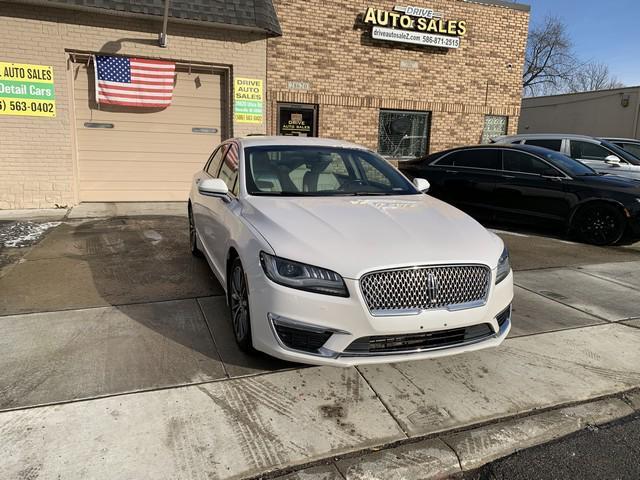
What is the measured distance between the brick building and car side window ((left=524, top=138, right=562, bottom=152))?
238 centimetres

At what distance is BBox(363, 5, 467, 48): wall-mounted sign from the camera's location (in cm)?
1147

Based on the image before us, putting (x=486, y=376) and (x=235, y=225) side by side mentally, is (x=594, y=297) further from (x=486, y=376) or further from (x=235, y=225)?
(x=235, y=225)

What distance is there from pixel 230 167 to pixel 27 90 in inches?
259

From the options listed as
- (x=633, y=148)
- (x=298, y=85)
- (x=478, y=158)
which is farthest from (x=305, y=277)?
(x=633, y=148)

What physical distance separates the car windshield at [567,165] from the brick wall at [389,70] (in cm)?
443

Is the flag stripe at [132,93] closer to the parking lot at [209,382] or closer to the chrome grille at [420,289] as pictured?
the parking lot at [209,382]

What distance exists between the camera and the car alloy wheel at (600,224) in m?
7.70

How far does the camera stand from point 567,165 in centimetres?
834

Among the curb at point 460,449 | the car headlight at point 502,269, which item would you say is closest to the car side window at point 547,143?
the car headlight at point 502,269

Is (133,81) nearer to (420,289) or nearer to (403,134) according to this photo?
(403,134)

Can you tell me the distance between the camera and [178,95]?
10523mm

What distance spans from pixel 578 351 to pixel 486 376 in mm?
1015

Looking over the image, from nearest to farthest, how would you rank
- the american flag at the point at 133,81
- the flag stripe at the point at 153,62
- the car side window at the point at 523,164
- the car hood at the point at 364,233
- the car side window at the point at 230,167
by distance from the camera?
the car hood at the point at 364,233 < the car side window at the point at 230,167 < the car side window at the point at 523,164 < the american flag at the point at 133,81 < the flag stripe at the point at 153,62

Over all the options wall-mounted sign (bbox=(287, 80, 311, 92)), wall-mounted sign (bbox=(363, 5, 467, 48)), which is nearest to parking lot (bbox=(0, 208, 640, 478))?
wall-mounted sign (bbox=(287, 80, 311, 92))
